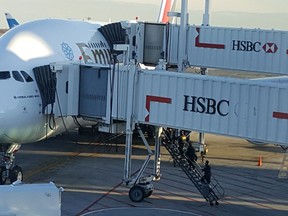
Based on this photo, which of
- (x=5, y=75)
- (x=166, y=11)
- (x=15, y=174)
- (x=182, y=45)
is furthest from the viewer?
(x=166, y=11)

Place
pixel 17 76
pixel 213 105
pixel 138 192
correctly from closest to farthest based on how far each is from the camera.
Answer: pixel 213 105
pixel 17 76
pixel 138 192

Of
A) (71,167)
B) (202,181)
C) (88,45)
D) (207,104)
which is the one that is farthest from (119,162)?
(207,104)

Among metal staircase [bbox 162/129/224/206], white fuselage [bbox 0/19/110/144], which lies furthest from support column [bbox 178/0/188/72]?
metal staircase [bbox 162/129/224/206]

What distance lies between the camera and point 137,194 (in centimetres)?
2159

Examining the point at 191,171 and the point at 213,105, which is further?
the point at 191,171

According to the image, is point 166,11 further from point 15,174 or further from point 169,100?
point 169,100

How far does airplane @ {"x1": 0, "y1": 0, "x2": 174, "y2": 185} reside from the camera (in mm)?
20969

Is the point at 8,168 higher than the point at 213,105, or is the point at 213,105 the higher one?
the point at 213,105

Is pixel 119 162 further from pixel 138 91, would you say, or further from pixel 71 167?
pixel 138 91

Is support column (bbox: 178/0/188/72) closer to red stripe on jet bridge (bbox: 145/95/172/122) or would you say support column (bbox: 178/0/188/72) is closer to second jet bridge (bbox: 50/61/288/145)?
second jet bridge (bbox: 50/61/288/145)

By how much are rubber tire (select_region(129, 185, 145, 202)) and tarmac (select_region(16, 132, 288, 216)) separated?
0.21m

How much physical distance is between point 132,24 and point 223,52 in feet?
15.7

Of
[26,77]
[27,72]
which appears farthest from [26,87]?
[27,72]

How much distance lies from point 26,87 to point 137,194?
5.43m
